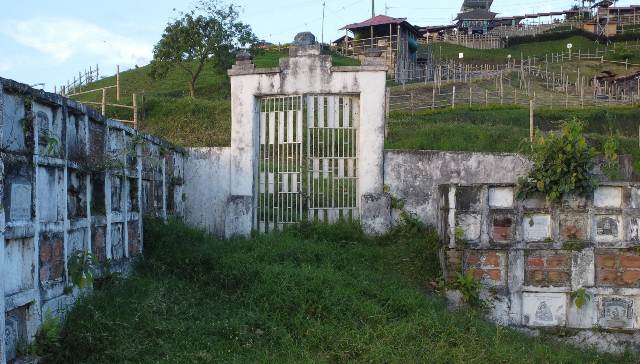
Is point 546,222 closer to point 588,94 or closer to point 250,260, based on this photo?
point 250,260

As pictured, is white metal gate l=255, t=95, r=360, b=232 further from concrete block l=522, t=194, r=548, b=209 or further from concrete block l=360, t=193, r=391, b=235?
concrete block l=522, t=194, r=548, b=209

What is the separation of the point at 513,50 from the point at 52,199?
5076 centimetres

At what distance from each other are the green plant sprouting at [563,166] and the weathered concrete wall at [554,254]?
0.20 metres

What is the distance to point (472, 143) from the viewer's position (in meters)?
18.5

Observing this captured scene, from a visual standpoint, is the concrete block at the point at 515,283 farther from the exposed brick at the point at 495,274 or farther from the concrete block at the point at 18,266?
the concrete block at the point at 18,266

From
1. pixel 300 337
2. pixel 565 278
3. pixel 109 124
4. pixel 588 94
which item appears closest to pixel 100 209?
pixel 109 124

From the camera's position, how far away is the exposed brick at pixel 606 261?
8.52 m

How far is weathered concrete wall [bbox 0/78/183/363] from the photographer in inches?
202

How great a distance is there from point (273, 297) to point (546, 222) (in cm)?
395

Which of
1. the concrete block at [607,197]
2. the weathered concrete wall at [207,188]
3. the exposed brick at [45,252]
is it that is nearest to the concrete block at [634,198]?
the concrete block at [607,197]

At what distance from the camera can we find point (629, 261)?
27.9ft

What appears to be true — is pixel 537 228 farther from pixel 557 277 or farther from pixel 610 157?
pixel 610 157

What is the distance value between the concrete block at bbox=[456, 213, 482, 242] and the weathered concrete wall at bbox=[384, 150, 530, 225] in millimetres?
2738

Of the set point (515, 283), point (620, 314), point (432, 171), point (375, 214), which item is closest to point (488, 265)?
point (515, 283)
